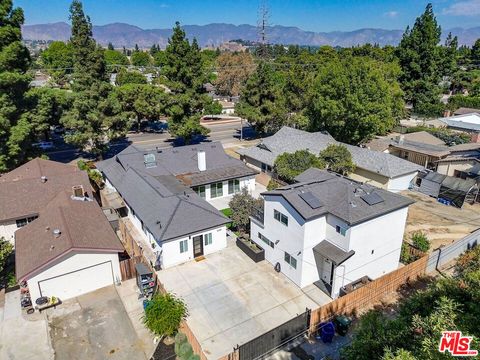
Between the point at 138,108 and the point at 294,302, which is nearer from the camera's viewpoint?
the point at 294,302

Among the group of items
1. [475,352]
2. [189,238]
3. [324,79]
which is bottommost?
[189,238]

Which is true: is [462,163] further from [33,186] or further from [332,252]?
[33,186]

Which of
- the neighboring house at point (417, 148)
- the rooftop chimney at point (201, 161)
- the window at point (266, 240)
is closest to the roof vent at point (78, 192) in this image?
the rooftop chimney at point (201, 161)

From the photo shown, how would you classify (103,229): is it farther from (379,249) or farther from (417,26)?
(417,26)

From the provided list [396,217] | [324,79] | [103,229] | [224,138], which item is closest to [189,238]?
[103,229]

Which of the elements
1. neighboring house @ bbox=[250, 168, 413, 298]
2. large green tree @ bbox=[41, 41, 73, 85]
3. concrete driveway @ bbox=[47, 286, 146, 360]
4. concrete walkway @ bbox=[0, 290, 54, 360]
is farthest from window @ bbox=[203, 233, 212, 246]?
large green tree @ bbox=[41, 41, 73, 85]
